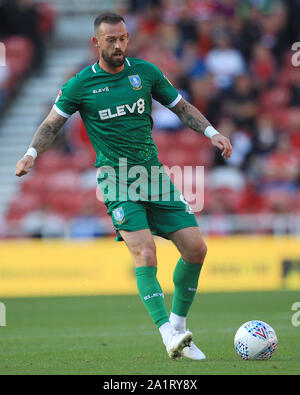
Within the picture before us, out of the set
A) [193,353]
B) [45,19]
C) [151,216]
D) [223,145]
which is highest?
[45,19]

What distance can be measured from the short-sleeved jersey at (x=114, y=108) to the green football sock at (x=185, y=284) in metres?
0.97

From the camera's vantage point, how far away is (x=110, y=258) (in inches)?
612

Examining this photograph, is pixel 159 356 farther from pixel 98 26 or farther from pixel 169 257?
pixel 169 257

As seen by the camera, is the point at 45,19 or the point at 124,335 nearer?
the point at 124,335

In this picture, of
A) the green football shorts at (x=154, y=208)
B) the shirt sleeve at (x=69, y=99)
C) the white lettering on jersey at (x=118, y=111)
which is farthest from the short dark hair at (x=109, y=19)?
the green football shorts at (x=154, y=208)

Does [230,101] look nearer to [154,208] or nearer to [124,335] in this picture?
[124,335]

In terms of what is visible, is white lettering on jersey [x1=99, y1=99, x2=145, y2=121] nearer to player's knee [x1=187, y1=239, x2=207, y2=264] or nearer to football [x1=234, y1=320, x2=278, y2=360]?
player's knee [x1=187, y1=239, x2=207, y2=264]

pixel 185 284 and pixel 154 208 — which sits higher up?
pixel 154 208

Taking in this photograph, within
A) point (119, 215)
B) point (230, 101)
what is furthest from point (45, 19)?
point (119, 215)

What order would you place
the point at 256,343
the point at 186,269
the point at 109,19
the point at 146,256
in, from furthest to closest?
the point at 186,269
the point at 109,19
the point at 146,256
the point at 256,343

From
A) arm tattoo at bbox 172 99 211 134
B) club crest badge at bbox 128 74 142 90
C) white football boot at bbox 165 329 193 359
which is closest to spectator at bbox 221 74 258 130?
arm tattoo at bbox 172 99 211 134

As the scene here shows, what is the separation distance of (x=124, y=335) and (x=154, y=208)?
2312 millimetres

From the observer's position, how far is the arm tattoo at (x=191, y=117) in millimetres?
7341

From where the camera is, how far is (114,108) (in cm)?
715
